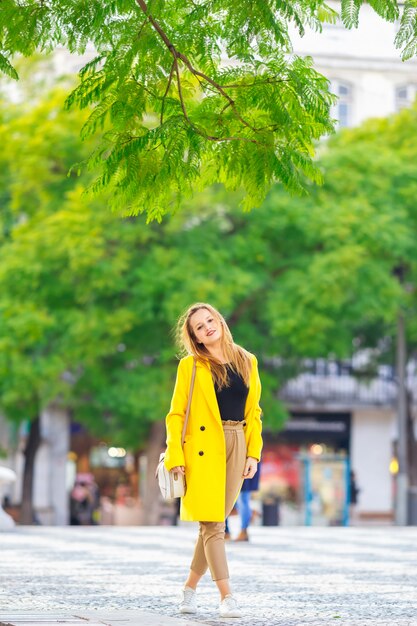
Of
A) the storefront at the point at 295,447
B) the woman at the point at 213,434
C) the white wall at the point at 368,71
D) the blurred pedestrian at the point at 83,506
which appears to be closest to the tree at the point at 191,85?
the woman at the point at 213,434

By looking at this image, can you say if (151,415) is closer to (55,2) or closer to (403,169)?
(403,169)

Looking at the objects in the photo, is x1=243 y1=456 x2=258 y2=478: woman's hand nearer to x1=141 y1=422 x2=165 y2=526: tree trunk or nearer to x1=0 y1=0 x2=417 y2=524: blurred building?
x1=141 y1=422 x2=165 y2=526: tree trunk

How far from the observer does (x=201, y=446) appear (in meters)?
8.54

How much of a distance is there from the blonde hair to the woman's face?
2cm

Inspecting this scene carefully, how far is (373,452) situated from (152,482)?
61.6ft

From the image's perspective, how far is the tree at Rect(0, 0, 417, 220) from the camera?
27.2ft

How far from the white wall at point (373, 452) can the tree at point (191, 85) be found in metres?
46.2

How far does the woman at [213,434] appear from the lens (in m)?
8.51

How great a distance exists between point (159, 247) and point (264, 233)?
2.92 metres

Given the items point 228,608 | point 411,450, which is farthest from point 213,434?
point 411,450

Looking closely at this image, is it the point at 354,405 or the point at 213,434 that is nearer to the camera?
the point at 213,434

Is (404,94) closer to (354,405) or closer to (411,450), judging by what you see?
(354,405)

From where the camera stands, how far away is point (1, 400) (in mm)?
35906

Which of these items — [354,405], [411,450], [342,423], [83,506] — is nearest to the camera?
[83,506]
